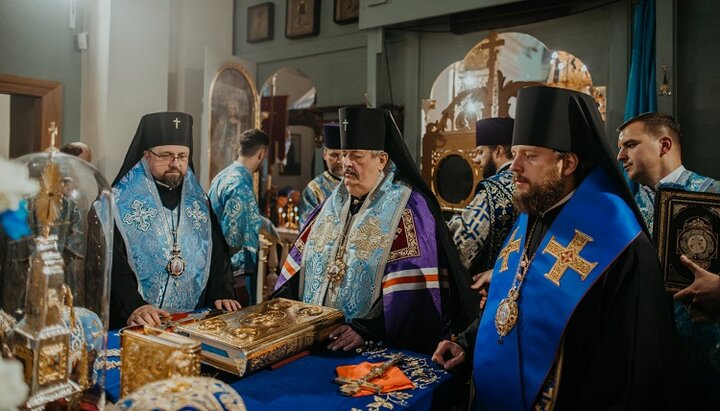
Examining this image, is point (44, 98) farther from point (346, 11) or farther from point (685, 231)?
point (685, 231)

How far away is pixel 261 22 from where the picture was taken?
7578 millimetres

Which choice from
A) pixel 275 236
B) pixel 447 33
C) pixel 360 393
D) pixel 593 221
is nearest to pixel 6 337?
pixel 360 393

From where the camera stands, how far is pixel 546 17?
489cm

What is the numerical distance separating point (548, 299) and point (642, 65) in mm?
3208

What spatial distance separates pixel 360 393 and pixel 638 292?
3.24 feet

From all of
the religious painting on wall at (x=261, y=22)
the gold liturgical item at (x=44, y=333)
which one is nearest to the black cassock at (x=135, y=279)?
the gold liturgical item at (x=44, y=333)

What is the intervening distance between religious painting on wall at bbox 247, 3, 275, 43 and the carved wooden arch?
291 cm

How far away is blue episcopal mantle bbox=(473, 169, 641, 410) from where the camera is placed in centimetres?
188

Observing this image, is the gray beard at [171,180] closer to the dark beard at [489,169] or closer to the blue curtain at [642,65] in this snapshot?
the dark beard at [489,169]

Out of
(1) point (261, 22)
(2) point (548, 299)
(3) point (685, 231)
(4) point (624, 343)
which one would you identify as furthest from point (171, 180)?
(1) point (261, 22)

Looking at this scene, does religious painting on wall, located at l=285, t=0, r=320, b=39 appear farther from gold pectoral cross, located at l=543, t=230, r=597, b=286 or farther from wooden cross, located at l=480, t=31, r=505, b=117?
gold pectoral cross, located at l=543, t=230, r=597, b=286

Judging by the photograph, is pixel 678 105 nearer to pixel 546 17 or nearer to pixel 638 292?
pixel 546 17

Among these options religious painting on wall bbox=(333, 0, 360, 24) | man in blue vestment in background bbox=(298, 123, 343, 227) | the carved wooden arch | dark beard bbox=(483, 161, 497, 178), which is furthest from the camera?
religious painting on wall bbox=(333, 0, 360, 24)

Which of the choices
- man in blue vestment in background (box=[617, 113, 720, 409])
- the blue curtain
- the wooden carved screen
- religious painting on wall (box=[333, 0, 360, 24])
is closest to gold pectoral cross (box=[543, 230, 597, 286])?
man in blue vestment in background (box=[617, 113, 720, 409])
